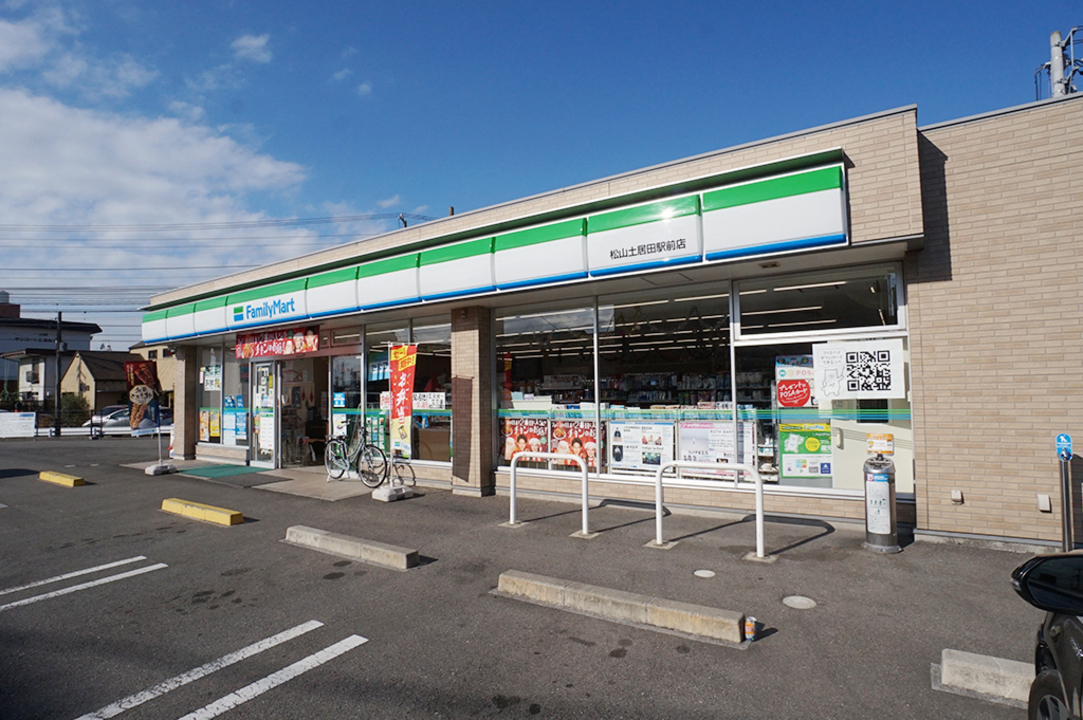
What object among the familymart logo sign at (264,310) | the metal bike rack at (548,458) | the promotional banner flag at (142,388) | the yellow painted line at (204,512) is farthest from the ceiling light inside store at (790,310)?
the promotional banner flag at (142,388)

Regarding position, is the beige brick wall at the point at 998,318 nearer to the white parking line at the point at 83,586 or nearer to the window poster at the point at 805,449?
the window poster at the point at 805,449

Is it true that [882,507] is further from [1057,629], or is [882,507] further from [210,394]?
[210,394]

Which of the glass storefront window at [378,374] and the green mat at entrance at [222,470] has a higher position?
the glass storefront window at [378,374]

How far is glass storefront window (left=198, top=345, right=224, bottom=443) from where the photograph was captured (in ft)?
53.6

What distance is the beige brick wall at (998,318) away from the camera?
6332 mm

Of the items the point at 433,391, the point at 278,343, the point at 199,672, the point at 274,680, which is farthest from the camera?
the point at 278,343

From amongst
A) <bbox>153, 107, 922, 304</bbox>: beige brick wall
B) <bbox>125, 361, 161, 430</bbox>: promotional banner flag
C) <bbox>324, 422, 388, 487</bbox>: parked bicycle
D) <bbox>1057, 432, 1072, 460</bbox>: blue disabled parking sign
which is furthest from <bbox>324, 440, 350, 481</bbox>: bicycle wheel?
<bbox>1057, 432, 1072, 460</bbox>: blue disabled parking sign

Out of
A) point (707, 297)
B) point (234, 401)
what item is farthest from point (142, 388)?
point (707, 297)

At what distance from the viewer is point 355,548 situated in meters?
6.96

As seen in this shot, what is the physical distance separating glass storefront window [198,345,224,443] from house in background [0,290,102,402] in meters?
41.4

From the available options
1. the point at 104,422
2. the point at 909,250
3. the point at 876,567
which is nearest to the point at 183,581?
the point at 876,567

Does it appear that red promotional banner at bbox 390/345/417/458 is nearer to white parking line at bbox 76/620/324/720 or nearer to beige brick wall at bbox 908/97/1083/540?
white parking line at bbox 76/620/324/720

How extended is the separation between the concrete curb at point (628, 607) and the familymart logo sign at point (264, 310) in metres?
9.01

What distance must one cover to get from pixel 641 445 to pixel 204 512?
22.6 feet
